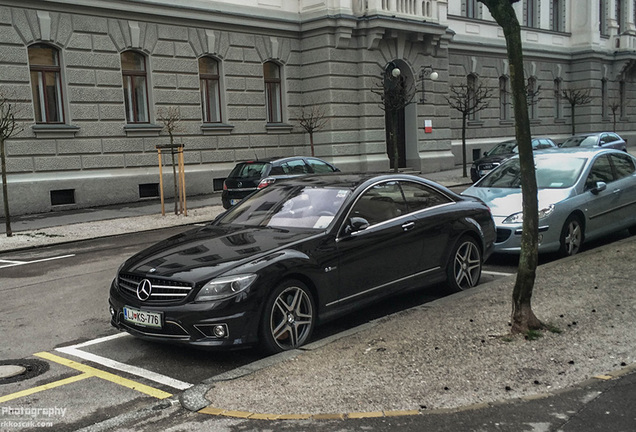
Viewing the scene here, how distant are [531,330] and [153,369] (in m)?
3.18

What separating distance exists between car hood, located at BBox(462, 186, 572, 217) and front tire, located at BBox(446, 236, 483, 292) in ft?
5.43

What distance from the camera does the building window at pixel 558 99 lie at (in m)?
38.6

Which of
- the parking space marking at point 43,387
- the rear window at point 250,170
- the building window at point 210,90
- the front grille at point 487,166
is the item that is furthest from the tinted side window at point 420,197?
the building window at point 210,90

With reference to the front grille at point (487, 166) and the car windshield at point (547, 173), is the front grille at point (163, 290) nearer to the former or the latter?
the car windshield at point (547, 173)

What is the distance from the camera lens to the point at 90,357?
6.11 metres

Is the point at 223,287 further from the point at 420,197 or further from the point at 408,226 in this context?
the point at 420,197

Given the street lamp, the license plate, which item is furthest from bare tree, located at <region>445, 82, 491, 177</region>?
the license plate

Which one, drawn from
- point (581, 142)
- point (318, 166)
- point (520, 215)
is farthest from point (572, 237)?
point (581, 142)

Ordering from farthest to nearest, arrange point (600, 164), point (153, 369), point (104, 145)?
point (104, 145) → point (600, 164) → point (153, 369)

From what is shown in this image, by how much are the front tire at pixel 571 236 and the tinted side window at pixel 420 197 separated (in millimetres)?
2464

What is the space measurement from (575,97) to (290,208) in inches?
1337

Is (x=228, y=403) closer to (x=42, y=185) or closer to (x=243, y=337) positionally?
(x=243, y=337)

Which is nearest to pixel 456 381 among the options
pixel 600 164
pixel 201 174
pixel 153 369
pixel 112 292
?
pixel 153 369

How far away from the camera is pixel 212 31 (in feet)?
75.0
